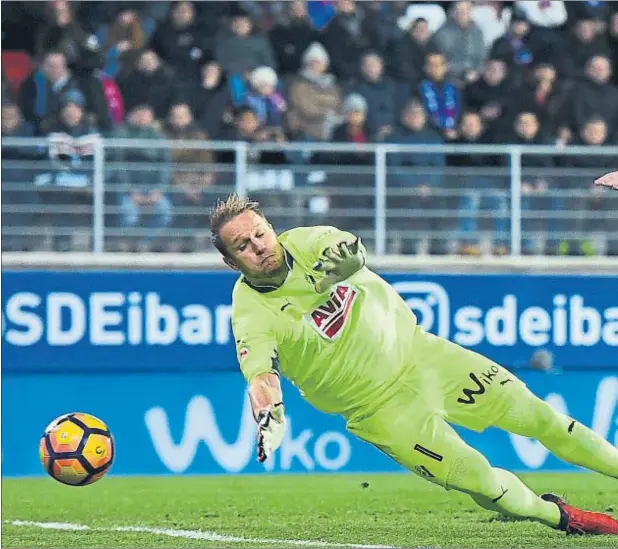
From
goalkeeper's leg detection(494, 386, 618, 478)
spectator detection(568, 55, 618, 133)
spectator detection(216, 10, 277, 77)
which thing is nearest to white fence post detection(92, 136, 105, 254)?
spectator detection(216, 10, 277, 77)

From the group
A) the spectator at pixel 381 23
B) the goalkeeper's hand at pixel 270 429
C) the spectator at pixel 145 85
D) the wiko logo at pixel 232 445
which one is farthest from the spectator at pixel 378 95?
the goalkeeper's hand at pixel 270 429

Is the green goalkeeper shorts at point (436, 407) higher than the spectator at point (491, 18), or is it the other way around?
the spectator at point (491, 18)

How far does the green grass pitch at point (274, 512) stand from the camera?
27.0 feet

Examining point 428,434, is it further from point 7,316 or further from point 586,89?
point 586,89

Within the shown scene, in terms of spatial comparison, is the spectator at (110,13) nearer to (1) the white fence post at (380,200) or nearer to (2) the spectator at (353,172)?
(2) the spectator at (353,172)

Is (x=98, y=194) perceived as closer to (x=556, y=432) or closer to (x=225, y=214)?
(x=225, y=214)

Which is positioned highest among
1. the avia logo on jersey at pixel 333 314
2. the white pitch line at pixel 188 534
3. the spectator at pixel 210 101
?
the spectator at pixel 210 101

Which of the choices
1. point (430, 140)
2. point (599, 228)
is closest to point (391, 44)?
point (430, 140)

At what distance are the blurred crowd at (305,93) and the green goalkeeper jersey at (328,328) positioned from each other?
15.4 feet

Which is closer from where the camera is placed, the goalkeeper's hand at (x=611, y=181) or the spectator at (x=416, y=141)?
the goalkeeper's hand at (x=611, y=181)

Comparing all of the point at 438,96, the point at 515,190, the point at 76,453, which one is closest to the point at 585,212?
the point at 515,190

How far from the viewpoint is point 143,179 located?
1221 cm

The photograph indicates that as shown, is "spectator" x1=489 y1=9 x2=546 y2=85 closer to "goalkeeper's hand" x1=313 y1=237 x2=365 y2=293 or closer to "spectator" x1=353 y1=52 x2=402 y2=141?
"spectator" x1=353 y1=52 x2=402 y2=141

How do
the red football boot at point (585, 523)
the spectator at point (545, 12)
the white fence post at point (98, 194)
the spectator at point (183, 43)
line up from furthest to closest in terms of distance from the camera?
the spectator at point (545, 12), the spectator at point (183, 43), the white fence post at point (98, 194), the red football boot at point (585, 523)
